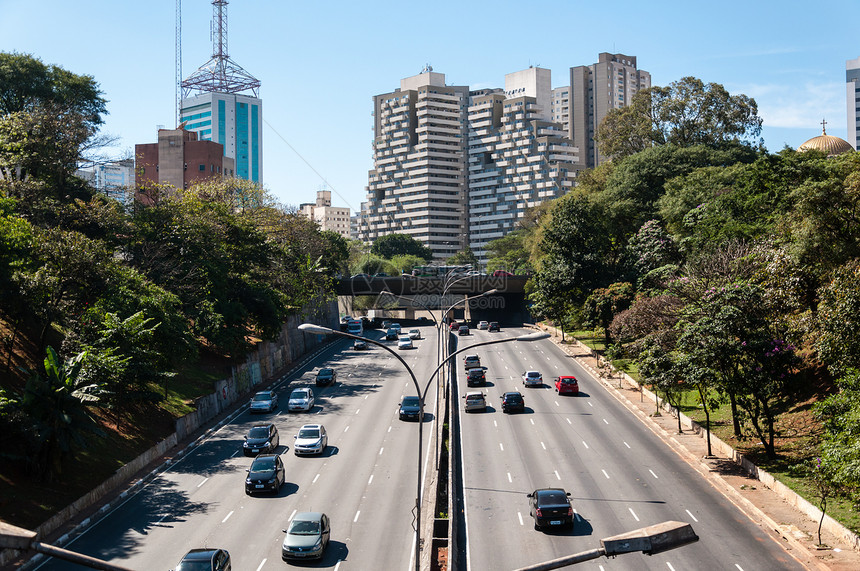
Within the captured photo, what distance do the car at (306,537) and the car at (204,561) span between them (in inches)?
104

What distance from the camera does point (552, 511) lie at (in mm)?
28562

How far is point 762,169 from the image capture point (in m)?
57.8

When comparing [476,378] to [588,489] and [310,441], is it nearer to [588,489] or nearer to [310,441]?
[310,441]

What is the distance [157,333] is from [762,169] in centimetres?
4466

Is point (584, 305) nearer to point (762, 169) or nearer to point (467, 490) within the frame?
point (762, 169)

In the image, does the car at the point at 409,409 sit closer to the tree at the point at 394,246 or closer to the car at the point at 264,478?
the car at the point at 264,478

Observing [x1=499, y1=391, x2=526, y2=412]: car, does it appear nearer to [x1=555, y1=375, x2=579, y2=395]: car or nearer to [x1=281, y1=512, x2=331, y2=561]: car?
[x1=555, y1=375, x2=579, y2=395]: car

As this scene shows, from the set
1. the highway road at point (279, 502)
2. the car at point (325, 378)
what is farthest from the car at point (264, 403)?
the car at point (325, 378)

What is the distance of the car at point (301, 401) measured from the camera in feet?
173

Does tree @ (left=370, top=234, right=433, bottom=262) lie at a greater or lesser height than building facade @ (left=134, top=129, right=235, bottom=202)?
lesser

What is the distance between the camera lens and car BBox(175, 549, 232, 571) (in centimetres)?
2248

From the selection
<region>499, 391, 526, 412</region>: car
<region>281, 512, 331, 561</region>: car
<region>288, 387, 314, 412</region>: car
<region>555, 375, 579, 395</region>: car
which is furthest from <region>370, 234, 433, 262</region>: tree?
<region>281, 512, 331, 561</region>: car

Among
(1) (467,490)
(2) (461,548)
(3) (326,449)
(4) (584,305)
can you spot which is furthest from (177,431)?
(4) (584,305)

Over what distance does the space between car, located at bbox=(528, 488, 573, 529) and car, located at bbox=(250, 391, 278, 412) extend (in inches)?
1082
